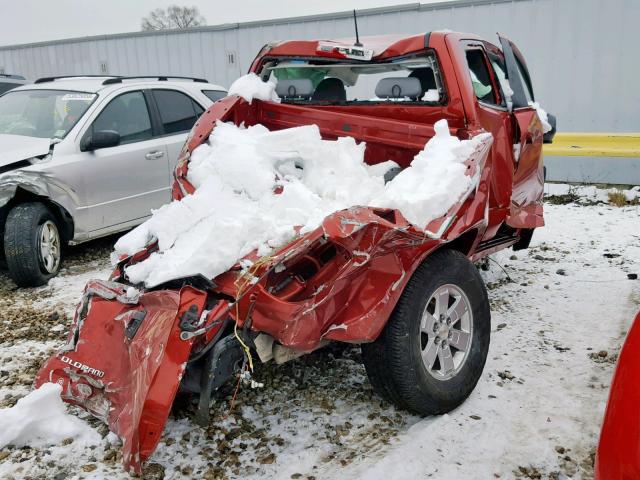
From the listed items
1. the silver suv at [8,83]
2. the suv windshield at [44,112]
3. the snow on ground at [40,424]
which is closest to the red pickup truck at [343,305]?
the snow on ground at [40,424]

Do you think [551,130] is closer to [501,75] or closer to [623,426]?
[501,75]

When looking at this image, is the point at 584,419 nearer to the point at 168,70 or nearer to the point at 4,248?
the point at 4,248

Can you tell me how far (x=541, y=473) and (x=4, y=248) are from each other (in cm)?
460

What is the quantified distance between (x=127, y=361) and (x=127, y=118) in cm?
401

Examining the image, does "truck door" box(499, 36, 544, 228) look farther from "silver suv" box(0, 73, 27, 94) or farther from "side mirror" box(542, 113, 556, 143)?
"silver suv" box(0, 73, 27, 94)

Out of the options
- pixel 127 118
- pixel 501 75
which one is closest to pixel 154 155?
pixel 127 118

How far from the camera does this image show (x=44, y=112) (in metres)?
5.71

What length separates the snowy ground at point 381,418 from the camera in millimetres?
2602

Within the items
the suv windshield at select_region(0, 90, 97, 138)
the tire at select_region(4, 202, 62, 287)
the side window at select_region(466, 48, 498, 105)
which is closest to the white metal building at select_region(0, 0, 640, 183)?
the side window at select_region(466, 48, 498, 105)

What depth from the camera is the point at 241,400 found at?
3150mm

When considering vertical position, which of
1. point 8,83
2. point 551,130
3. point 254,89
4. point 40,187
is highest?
point 8,83

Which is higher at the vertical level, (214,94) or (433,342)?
(214,94)

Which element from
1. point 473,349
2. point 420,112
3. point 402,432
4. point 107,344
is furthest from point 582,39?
point 107,344

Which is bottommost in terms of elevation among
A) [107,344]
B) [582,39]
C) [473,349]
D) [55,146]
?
[473,349]
